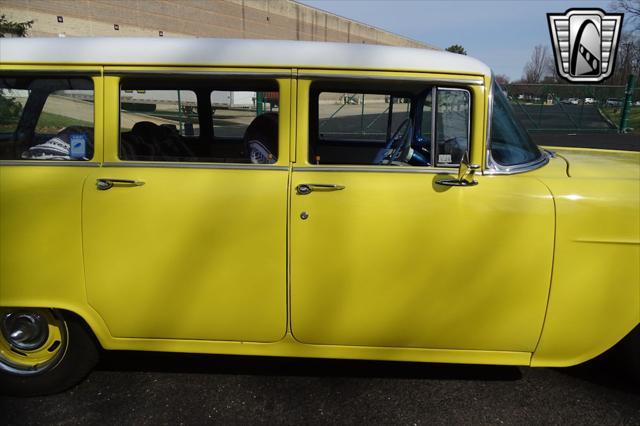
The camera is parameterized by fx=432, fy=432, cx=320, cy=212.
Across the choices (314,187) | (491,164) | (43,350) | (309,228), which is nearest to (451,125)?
(491,164)

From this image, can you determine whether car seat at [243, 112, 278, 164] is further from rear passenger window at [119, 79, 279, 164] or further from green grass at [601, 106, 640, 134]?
green grass at [601, 106, 640, 134]

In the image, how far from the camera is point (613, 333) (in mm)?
2221

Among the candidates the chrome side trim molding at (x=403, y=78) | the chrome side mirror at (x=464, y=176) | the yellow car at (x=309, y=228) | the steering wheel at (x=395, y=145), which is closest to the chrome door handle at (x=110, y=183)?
the yellow car at (x=309, y=228)

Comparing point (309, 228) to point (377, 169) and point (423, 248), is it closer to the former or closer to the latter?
point (377, 169)

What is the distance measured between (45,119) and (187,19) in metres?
46.4

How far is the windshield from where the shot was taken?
2293mm

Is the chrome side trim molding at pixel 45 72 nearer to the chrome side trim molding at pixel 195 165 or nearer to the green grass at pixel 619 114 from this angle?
the chrome side trim molding at pixel 195 165

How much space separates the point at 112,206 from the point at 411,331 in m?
1.67

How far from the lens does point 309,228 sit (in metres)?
2.17

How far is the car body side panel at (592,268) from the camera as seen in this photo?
2.10m

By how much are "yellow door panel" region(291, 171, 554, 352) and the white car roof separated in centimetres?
55

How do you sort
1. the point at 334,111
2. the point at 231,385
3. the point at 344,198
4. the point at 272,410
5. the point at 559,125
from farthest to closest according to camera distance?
the point at 559,125
the point at 334,111
the point at 231,385
the point at 272,410
the point at 344,198

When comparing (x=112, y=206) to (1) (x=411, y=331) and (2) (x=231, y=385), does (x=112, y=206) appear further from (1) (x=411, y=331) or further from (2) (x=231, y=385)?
(1) (x=411, y=331)

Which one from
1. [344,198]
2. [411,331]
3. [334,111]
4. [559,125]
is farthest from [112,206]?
[559,125]
